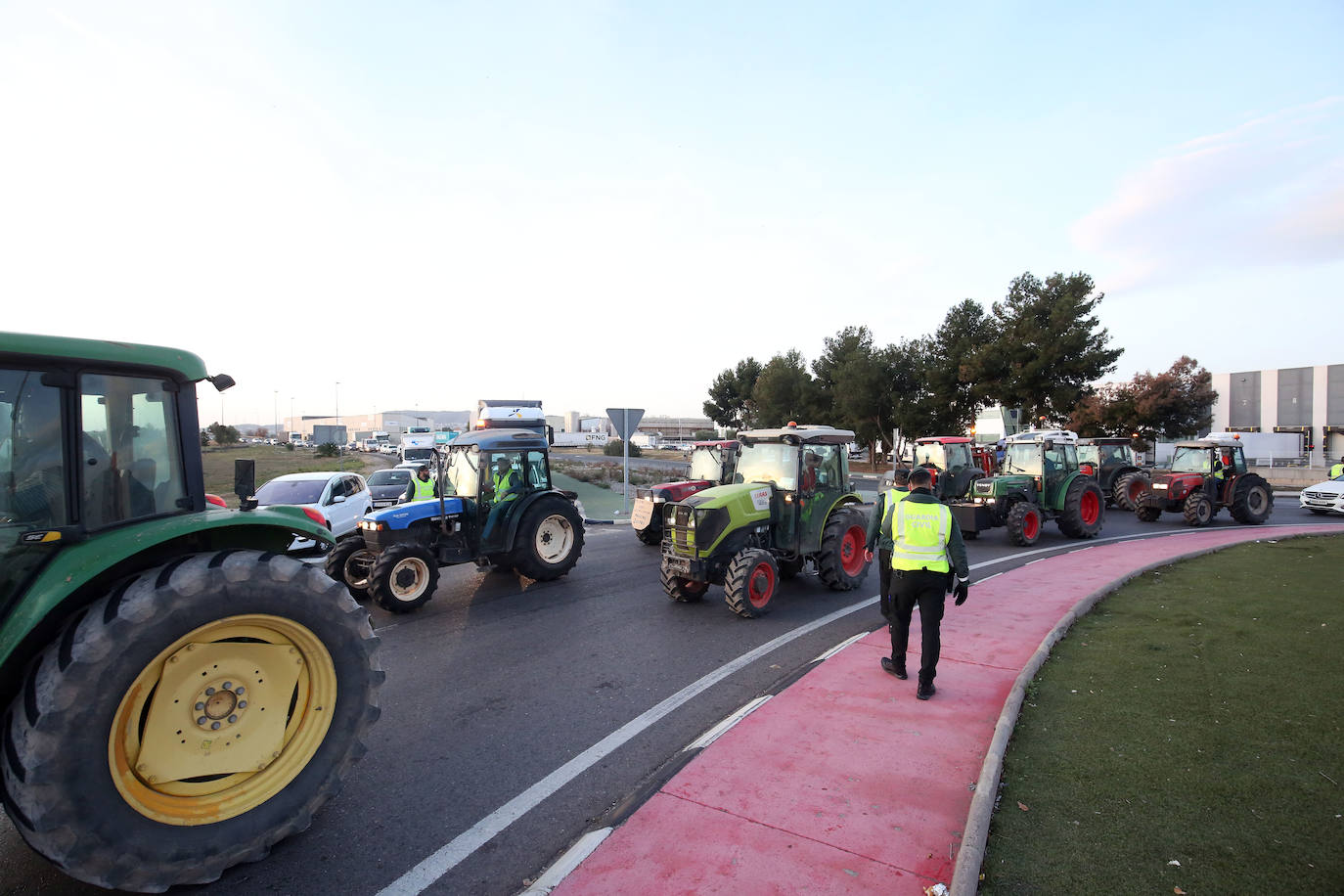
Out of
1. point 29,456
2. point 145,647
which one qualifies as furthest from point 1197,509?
point 29,456

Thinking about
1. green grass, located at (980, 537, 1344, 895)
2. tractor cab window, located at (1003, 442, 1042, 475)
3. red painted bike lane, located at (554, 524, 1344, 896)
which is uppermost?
tractor cab window, located at (1003, 442, 1042, 475)

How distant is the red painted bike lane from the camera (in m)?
2.91

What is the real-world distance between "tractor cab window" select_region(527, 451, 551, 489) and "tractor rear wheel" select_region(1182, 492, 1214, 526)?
15.2 metres

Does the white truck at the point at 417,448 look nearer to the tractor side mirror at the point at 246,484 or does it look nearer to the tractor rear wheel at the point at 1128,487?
the tractor side mirror at the point at 246,484

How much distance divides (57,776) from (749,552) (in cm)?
600

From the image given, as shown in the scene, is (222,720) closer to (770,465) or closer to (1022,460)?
(770,465)

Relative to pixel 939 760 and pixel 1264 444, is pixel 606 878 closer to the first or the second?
pixel 939 760

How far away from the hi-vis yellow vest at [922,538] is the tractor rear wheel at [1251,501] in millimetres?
15799

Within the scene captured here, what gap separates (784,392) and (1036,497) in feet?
95.3

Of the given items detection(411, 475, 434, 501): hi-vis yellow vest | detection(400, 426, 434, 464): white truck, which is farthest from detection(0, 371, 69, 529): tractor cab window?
detection(400, 426, 434, 464): white truck

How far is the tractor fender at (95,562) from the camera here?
2.69m

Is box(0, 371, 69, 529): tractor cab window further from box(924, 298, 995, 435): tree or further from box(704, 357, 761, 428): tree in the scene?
box(704, 357, 761, 428): tree

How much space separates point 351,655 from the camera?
3.34 metres

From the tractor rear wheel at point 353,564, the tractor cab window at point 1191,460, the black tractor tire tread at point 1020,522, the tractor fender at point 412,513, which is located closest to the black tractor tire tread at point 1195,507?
the tractor cab window at point 1191,460
